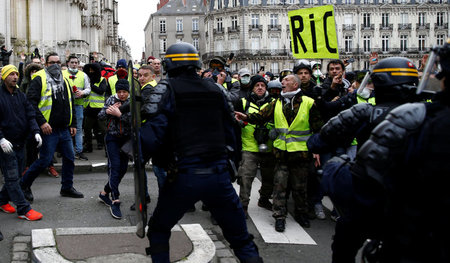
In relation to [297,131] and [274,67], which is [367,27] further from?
[297,131]

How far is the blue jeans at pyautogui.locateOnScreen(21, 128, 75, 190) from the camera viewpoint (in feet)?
24.1

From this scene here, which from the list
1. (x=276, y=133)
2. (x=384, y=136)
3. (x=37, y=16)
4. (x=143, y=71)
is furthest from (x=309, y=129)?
(x=37, y=16)

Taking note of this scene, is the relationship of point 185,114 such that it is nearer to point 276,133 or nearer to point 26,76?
point 276,133

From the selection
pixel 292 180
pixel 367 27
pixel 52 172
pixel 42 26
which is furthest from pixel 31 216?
pixel 367 27

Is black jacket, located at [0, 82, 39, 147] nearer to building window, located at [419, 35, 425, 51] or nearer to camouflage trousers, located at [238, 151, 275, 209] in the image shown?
camouflage trousers, located at [238, 151, 275, 209]

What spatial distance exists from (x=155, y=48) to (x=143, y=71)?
252 feet

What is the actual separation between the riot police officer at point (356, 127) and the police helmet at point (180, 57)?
51.6 inches

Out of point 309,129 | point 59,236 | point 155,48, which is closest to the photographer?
point 59,236

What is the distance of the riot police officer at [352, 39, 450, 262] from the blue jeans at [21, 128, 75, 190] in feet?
18.5

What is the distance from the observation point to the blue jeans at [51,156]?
7.35 m

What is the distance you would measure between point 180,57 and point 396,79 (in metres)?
1.82

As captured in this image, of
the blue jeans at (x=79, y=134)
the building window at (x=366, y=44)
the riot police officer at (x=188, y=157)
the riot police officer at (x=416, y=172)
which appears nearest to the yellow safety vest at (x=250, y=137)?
the riot police officer at (x=188, y=157)

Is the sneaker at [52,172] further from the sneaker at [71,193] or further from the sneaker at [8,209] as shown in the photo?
the sneaker at [8,209]

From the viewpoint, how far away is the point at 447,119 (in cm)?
257
